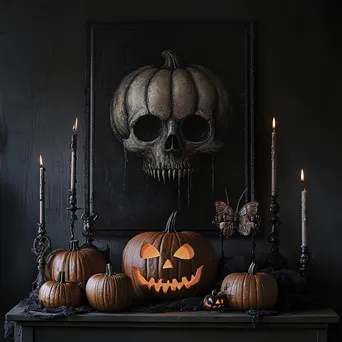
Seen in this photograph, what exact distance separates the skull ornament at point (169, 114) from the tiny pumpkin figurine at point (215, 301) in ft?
2.21

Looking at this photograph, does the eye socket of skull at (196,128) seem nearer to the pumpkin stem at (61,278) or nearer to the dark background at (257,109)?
the dark background at (257,109)

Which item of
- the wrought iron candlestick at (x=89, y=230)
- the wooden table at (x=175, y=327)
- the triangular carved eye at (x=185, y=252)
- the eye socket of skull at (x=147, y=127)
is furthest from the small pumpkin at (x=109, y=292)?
the eye socket of skull at (x=147, y=127)

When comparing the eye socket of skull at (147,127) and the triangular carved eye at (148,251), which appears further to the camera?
the eye socket of skull at (147,127)

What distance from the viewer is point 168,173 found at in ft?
10.8

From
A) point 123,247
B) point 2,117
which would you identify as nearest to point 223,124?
point 123,247

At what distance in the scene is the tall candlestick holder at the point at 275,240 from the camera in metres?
3.10

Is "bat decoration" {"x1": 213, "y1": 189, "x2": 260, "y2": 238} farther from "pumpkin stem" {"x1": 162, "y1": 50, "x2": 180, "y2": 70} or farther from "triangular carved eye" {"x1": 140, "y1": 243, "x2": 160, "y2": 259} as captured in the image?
"pumpkin stem" {"x1": 162, "y1": 50, "x2": 180, "y2": 70}

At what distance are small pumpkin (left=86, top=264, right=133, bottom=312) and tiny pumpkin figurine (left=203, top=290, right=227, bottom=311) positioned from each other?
30 cm

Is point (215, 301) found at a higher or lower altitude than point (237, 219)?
lower

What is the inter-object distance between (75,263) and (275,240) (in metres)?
0.84

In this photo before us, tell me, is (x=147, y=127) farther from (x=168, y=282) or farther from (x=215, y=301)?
(x=215, y=301)

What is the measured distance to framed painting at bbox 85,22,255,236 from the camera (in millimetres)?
3338

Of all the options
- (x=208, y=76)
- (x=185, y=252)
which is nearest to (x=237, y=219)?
(x=185, y=252)

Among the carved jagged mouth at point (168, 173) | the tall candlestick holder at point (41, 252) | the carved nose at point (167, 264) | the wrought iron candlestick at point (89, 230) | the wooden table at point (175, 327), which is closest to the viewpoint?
the wooden table at point (175, 327)
